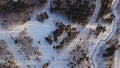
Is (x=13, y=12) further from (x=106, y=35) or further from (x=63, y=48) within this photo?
(x=106, y=35)

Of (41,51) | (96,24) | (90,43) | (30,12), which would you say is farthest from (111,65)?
(30,12)

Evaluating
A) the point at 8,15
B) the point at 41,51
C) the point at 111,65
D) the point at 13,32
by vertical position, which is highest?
the point at 8,15

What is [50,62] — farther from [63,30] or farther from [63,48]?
[63,30]

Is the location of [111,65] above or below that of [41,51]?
below

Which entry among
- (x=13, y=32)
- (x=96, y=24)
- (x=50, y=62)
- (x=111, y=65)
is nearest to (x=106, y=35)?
(x=96, y=24)

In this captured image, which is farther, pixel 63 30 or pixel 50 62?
pixel 63 30

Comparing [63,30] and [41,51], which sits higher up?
[63,30]

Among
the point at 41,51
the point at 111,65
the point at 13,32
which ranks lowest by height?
the point at 111,65

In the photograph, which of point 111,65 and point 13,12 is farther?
point 13,12
